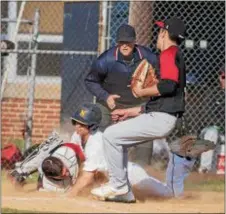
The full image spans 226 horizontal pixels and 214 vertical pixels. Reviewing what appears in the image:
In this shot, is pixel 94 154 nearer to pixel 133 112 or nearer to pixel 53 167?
pixel 53 167

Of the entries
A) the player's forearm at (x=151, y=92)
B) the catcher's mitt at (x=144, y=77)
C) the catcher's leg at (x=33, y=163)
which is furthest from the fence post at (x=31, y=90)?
the player's forearm at (x=151, y=92)

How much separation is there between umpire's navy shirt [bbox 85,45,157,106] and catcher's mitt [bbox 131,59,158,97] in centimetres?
79

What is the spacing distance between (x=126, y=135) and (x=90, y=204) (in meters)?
0.74

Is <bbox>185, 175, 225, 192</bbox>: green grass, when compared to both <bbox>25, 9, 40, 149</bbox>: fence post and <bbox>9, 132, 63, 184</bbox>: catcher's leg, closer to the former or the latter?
<bbox>9, 132, 63, 184</bbox>: catcher's leg

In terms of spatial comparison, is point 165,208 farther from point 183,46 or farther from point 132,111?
point 183,46

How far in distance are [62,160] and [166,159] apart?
10.9 feet

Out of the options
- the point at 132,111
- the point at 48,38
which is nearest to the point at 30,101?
the point at 48,38

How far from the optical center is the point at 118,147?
821 cm

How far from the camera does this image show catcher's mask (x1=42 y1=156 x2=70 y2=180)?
8859 mm

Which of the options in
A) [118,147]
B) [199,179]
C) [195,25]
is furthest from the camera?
[195,25]

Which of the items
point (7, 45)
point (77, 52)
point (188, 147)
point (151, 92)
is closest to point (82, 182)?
point (188, 147)

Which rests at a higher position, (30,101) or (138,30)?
(138,30)

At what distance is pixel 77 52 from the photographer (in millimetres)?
11789

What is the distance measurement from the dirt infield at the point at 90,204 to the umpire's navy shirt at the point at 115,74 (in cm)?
133
